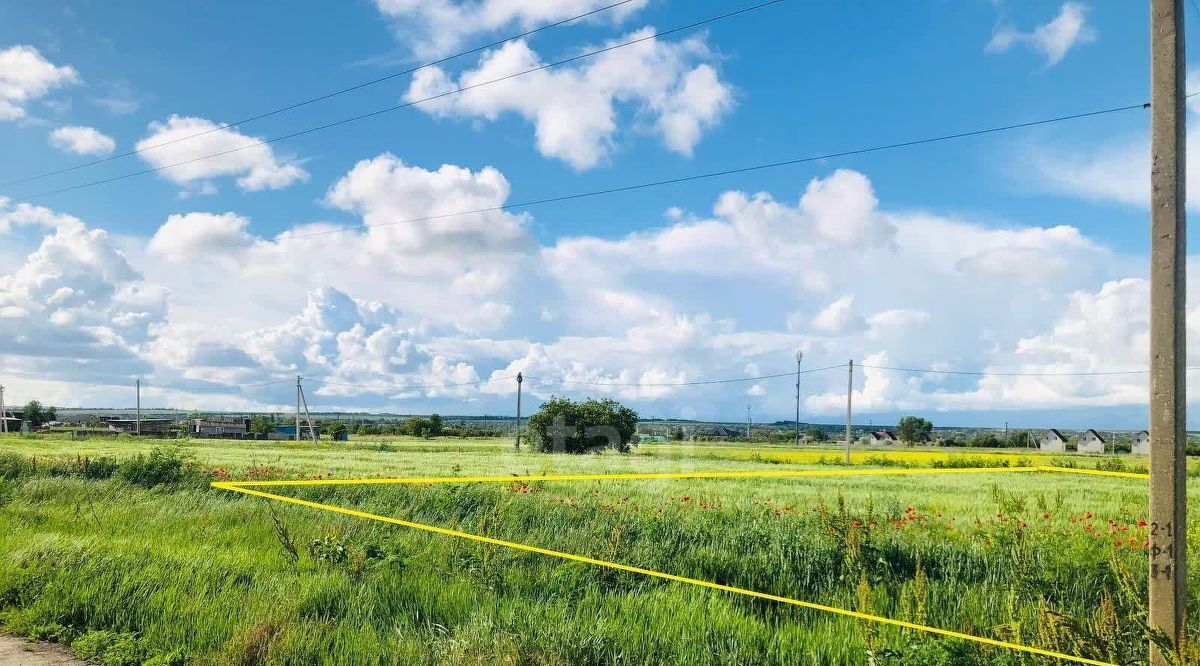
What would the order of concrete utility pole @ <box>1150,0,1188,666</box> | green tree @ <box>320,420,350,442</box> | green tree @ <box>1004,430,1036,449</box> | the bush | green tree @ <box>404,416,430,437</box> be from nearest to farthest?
1. concrete utility pole @ <box>1150,0,1188,666</box>
2. the bush
3. green tree @ <box>1004,430,1036,449</box>
4. green tree @ <box>320,420,350,442</box>
5. green tree @ <box>404,416,430,437</box>

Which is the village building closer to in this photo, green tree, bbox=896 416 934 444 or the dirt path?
green tree, bbox=896 416 934 444

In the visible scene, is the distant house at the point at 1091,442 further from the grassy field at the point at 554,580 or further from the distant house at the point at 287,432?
the distant house at the point at 287,432

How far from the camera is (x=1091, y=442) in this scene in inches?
1805

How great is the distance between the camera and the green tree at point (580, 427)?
46125 millimetres

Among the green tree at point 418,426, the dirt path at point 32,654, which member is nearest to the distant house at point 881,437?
the green tree at point 418,426

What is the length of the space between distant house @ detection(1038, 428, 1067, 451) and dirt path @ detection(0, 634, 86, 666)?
52.3 m

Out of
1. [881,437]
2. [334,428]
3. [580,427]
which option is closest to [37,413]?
[334,428]

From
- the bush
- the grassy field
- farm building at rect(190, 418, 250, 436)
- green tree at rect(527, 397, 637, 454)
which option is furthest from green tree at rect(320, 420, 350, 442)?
the grassy field

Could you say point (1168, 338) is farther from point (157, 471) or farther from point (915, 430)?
point (915, 430)

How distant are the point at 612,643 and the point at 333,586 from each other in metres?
3.21

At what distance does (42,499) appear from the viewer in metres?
13.8

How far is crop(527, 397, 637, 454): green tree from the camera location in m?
46.1

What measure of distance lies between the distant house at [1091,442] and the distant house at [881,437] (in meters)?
11.2

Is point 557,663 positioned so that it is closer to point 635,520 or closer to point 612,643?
point 612,643
